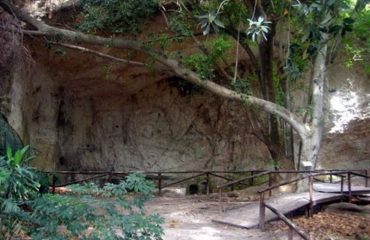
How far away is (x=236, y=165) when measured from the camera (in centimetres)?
1666

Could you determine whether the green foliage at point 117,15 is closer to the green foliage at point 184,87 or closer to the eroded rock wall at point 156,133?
the green foliage at point 184,87

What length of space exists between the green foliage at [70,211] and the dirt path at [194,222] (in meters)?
2.97

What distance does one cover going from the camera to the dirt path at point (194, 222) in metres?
7.28

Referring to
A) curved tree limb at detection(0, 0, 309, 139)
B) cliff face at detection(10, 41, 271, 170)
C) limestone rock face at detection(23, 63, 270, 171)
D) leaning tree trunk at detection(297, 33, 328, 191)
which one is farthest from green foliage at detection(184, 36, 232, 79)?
limestone rock face at detection(23, 63, 270, 171)

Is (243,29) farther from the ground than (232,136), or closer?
farther from the ground

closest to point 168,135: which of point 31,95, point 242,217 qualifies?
point 31,95

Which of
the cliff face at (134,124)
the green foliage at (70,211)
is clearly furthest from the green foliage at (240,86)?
Answer: the green foliage at (70,211)

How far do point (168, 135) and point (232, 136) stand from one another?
7.82 ft

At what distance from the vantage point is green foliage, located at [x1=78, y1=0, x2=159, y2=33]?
12.1 metres

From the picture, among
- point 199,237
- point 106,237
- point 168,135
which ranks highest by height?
point 168,135

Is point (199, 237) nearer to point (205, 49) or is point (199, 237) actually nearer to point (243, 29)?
point (205, 49)

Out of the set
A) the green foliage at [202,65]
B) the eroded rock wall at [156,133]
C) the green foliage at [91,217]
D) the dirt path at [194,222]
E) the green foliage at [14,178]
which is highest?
the green foliage at [202,65]

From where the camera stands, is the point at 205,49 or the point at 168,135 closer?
the point at 205,49

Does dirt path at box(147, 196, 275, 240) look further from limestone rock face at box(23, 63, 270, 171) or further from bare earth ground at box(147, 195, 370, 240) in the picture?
limestone rock face at box(23, 63, 270, 171)
